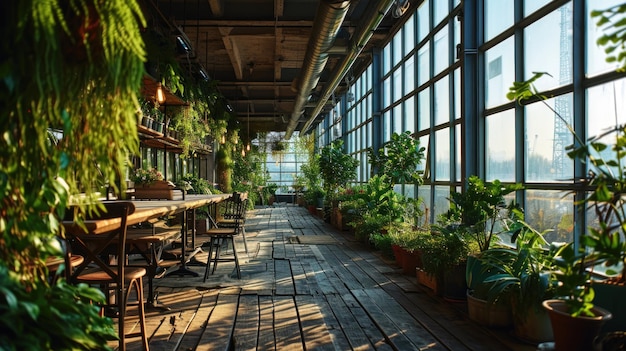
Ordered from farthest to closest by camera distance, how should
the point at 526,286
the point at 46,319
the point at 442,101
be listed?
the point at 442,101, the point at 526,286, the point at 46,319

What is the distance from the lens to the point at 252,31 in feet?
27.3

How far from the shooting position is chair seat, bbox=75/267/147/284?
2.58m

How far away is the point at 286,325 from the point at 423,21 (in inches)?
201

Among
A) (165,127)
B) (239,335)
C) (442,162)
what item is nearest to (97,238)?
(239,335)

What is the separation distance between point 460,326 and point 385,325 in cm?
52

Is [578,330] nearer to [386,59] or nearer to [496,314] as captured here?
[496,314]

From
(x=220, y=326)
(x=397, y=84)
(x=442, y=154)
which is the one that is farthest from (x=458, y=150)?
(x=220, y=326)

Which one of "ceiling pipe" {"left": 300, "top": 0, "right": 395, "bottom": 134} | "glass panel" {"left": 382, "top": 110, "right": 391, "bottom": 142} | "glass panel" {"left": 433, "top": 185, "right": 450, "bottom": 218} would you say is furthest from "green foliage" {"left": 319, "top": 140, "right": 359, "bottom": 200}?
"glass panel" {"left": 433, "top": 185, "right": 450, "bottom": 218}

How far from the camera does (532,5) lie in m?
4.14

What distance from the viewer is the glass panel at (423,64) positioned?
687cm

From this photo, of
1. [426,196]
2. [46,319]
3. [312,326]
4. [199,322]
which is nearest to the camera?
[46,319]

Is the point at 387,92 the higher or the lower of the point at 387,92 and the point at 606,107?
the higher

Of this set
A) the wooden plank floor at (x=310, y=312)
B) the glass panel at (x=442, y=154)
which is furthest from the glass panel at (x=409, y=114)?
the wooden plank floor at (x=310, y=312)

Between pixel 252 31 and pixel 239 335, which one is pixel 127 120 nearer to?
pixel 239 335
